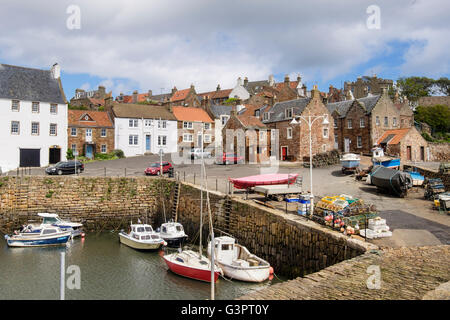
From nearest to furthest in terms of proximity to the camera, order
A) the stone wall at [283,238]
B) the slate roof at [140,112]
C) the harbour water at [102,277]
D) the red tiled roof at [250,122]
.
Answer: the stone wall at [283,238] < the harbour water at [102,277] < the red tiled roof at [250,122] < the slate roof at [140,112]

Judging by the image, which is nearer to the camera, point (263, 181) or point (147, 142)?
point (263, 181)

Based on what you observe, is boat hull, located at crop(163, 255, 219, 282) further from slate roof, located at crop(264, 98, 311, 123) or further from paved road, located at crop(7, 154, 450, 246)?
slate roof, located at crop(264, 98, 311, 123)

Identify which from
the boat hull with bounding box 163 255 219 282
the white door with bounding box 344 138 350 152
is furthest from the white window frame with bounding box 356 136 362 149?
the boat hull with bounding box 163 255 219 282

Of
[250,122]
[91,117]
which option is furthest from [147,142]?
[250,122]

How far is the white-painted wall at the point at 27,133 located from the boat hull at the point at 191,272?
3108 centimetres

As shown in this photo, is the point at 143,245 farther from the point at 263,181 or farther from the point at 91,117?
the point at 91,117

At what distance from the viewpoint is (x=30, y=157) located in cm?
4144

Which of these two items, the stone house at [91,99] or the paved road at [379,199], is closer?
the paved road at [379,199]

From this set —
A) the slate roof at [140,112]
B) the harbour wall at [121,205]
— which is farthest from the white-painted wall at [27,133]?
the harbour wall at [121,205]

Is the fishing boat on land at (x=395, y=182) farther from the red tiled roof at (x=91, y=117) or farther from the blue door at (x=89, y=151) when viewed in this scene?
the red tiled roof at (x=91, y=117)

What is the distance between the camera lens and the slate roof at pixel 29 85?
1633 inches

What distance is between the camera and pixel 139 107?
56.2 m

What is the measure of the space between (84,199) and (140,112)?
2888 cm

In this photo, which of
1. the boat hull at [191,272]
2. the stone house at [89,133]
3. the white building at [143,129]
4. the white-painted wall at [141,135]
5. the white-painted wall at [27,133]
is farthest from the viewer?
the white building at [143,129]
